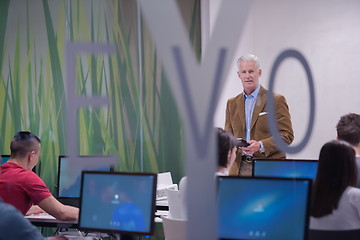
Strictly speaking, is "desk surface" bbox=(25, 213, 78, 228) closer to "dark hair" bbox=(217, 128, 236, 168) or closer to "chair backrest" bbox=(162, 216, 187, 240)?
"chair backrest" bbox=(162, 216, 187, 240)

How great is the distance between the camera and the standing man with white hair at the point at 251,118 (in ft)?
11.9

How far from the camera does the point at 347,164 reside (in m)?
2.82

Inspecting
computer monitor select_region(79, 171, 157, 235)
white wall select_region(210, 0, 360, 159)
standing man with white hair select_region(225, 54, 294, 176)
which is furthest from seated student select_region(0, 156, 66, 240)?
white wall select_region(210, 0, 360, 159)

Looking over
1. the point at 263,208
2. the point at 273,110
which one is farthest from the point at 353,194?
the point at 273,110

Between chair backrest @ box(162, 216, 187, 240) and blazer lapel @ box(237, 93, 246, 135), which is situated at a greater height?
blazer lapel @ box(237, 93, 246, 135)

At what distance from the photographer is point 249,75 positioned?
13.1 ft

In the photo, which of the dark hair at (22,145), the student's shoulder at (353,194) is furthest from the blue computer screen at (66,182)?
the student's shoulder at (353,194)

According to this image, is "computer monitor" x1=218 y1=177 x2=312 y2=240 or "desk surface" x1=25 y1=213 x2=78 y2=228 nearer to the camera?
"computer monitor" x1=218 y1=177 x2=312 y2=240

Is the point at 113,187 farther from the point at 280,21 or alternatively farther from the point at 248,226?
the point at 280,21

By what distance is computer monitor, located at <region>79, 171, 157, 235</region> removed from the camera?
114 inches

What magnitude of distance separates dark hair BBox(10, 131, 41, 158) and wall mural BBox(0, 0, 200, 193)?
Answer: 15.6 inches

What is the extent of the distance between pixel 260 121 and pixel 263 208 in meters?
1.18

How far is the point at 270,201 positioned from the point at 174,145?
216 centimetres

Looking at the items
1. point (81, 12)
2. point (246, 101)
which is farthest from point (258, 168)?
point (81, 12)
